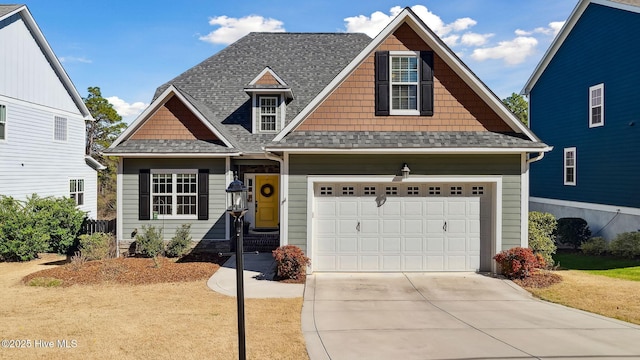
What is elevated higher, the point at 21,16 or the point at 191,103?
the point at 21,16

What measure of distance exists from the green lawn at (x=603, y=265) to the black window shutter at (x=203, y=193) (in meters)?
11.9

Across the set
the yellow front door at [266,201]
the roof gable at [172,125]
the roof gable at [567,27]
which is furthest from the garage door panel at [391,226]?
the roof gable at [567,27]

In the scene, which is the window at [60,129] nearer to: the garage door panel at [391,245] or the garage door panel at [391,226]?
the garage door panel at [391,226]

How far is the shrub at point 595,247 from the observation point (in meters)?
14.9

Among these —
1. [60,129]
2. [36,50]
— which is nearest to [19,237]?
[60,129]

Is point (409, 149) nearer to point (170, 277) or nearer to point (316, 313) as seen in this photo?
point (316, 313)

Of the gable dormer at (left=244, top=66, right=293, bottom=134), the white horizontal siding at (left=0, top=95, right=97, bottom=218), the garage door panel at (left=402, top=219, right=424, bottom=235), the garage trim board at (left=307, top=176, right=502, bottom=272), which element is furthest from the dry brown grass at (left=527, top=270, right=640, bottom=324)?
the white horizontal siding at (left=0, top=95, right=97, bottom=218)

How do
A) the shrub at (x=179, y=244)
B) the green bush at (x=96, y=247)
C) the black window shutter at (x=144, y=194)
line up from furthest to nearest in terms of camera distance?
the black window shutter at (x=144, y=194)
the shrub at (x=179, y=244)
the green bush at (x=96, y=247)

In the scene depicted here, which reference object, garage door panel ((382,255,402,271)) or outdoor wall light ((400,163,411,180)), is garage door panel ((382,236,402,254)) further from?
outdoor wall light ((400,163,411,180))

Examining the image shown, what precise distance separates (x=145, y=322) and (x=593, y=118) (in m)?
20.2

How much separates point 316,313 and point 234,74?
45.3 ft

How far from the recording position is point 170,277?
1130 centimetres

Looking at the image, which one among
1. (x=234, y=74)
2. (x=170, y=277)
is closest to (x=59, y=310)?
(x=170, y=277)

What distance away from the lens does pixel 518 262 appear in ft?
35.7
